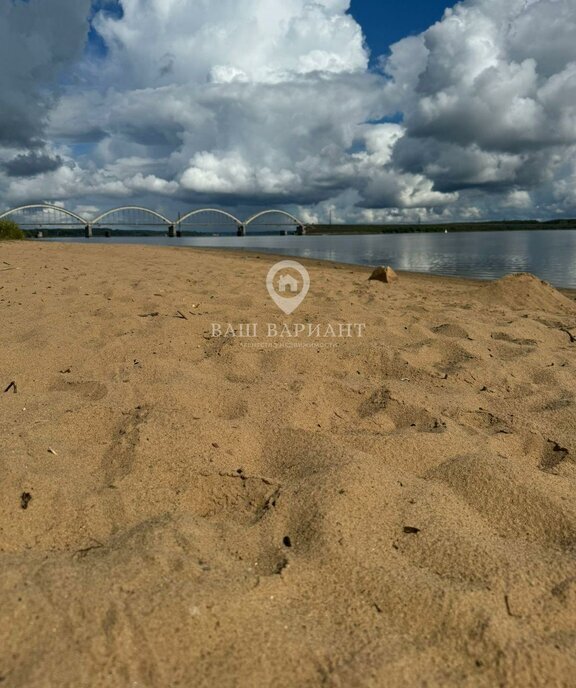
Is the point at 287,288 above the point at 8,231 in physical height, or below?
below

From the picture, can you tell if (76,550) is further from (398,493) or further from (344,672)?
(398,493)

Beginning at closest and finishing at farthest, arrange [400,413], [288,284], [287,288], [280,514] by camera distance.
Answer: [280,514] → [400,413] → [287,288] → [288,284]

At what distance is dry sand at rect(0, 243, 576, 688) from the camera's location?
121 cm

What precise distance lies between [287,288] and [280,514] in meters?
4.91

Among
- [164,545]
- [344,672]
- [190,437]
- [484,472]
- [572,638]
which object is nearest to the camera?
[344,672]

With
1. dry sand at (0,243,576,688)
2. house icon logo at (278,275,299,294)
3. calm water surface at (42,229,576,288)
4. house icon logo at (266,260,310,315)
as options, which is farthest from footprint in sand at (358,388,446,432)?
calm water surface at (42,229,576,288)

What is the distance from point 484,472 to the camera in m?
2.06

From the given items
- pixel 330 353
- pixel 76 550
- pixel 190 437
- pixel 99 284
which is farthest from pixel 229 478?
pixel 99 284

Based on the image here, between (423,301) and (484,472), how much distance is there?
4.57 m

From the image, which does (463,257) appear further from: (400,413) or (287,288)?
(400,413)

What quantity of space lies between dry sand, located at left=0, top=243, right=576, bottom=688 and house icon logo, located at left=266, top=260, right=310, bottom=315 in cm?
173

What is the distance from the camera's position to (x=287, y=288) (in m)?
6.52

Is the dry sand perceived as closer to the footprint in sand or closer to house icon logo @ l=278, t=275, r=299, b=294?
the footprint in sand

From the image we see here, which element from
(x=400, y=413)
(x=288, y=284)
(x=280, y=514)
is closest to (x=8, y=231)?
(x=288, y=284)
